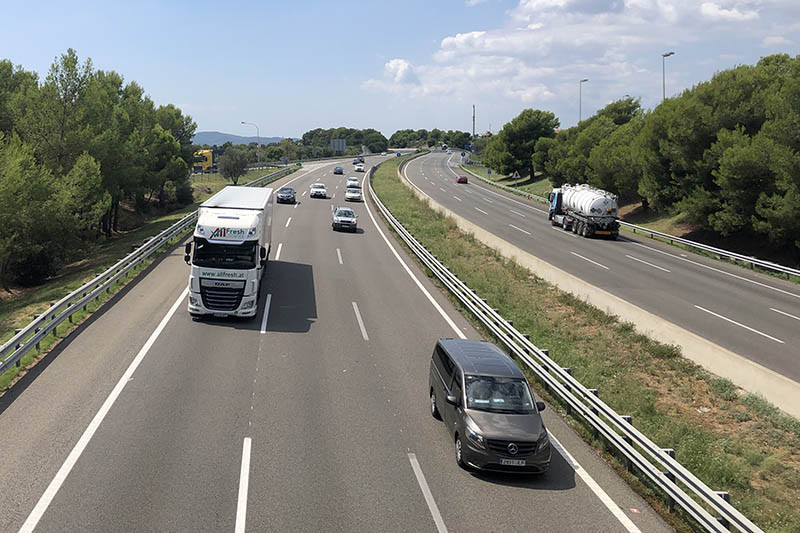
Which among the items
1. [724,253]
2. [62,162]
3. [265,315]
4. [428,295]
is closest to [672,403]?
[428,295]

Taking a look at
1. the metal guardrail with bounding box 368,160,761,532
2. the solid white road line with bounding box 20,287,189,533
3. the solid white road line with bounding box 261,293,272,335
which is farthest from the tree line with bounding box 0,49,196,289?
the metal guardrail with bounding box 368,160,761,532

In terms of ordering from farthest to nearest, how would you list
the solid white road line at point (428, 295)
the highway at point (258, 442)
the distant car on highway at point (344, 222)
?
the distant car on highway at point (344, 222) → the solid white road line at point (428, 295) → the highway at point (258, 442)

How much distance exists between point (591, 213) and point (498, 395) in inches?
1367

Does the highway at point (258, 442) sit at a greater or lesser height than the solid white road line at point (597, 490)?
greater

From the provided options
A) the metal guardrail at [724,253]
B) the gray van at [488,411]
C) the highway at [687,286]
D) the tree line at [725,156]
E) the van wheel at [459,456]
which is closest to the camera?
the gray van at [488,411]

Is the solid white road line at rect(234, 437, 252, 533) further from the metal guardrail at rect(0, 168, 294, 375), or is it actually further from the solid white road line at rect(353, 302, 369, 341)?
the solid white road line at rect(353, 302, 369, 341)

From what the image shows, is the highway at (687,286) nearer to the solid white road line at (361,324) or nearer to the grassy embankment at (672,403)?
the grassy embankment at (672,403)

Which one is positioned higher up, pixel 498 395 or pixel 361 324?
pixel 498 395

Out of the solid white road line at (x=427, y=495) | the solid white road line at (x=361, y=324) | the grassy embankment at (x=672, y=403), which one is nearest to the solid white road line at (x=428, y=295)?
the grassy embankment at (x=672, y=403)

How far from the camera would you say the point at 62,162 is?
36.3 meters

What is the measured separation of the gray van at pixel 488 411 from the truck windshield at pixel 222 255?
27.9ft

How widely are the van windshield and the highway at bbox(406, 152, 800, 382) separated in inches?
394

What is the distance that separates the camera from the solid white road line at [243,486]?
882cm

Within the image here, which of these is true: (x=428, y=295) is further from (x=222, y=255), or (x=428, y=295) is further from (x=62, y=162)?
(x=62, y=162)
